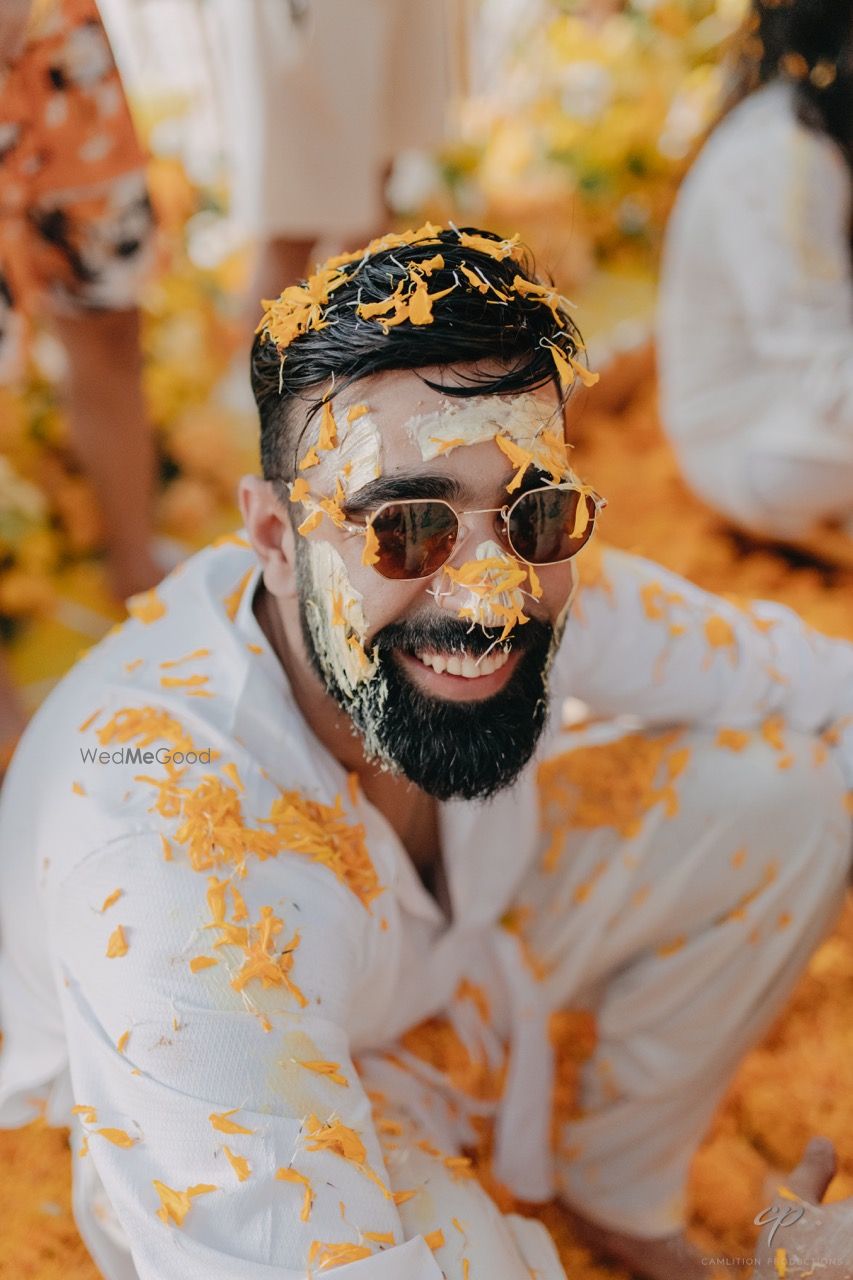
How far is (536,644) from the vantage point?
59.6 inches

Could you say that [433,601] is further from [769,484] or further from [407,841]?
[769,484]

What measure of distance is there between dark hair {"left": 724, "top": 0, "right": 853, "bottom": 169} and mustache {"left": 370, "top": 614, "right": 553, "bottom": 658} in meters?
2.12

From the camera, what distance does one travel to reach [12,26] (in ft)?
6.92

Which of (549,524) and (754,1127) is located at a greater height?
(549,524)

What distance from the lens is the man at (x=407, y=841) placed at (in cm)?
127

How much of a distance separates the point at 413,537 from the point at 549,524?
0.18m

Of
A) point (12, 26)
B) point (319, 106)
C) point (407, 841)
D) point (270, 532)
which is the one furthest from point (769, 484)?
point (12, 26)

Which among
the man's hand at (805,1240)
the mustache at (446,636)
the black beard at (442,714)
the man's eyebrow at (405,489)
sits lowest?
the man's hand at (805,1240)

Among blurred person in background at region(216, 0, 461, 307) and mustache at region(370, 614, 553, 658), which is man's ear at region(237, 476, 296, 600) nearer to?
mustache at region(370, 614, 553, 658)

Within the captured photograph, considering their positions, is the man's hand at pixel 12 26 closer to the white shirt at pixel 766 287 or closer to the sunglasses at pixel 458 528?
the sunglasses at pixel 458 528

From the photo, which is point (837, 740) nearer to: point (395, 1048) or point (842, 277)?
point (395, 1048)

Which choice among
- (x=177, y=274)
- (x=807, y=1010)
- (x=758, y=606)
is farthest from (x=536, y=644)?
(x=177, y=274)
